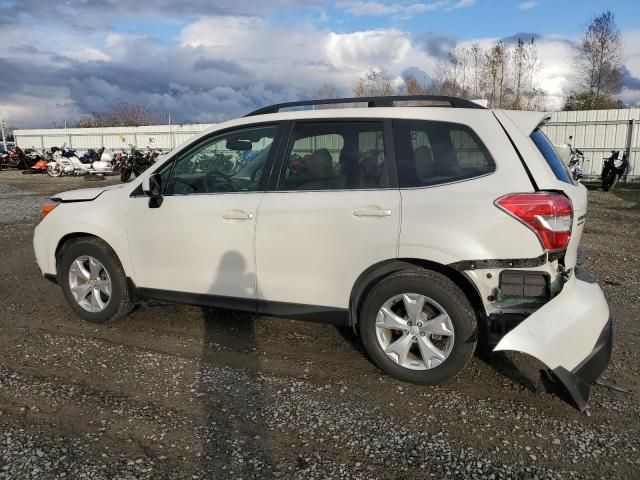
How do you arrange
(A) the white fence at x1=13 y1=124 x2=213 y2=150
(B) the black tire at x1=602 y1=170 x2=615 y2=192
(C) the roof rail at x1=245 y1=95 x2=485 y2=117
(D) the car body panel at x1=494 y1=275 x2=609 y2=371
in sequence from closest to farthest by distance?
(D) the car body panel at x1=494 y1=275 x2=609 y2=371, (C) the roof rail at x1=245 y1=95 x2=485 y2=117, (B) the black tire at x1=602 y1=170 x2=615 y2=192, (A) the white fence at x1=13 y1=124 x2=213 y2=150

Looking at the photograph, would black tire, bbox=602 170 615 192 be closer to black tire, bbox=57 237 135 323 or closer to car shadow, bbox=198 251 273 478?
car shadow, bbox=198 251 273 478

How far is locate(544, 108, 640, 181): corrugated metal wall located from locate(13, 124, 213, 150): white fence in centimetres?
1774

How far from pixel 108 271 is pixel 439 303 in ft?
9.64

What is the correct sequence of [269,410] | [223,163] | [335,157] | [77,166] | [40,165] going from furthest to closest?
[40,165], [77,166], [223,163], [335,157], [269,410]

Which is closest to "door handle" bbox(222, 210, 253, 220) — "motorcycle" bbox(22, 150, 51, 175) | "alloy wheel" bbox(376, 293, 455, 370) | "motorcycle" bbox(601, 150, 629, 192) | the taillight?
"alloy wheel" bbox(376, 293, 455, 370)

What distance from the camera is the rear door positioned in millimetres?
3496

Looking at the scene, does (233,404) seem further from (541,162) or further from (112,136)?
(112,136)

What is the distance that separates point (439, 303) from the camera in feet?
11.0

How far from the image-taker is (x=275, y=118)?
13.2ft

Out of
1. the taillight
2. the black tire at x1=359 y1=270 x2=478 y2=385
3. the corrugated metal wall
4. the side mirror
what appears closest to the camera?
the taillight

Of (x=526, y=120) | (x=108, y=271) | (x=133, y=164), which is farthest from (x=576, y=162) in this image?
(x=133, y=164)

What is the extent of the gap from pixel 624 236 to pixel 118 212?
8.65m

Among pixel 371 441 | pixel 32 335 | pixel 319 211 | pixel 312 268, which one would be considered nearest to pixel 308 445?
pixel 371 441

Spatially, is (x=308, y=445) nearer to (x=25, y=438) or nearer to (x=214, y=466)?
(x=214, y=466)
